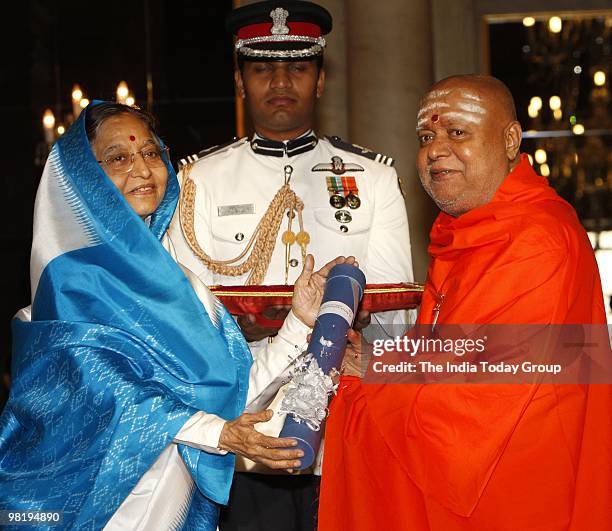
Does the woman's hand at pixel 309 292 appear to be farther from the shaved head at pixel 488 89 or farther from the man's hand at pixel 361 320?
the shaved head at pixel 488 89

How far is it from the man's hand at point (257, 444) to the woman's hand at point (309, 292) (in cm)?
49

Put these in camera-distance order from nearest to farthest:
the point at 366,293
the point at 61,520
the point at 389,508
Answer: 1. the point at 61,520
2. the point at 389,508
3. the point at 366,293

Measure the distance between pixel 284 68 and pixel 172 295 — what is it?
60.5 inches

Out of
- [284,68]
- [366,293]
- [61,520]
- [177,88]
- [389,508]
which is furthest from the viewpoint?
[177,88]

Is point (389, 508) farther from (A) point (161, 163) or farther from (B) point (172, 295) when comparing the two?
(A) point (161, 163)

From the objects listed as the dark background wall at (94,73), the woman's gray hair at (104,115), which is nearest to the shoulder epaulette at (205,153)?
the woman's gray hair at (104,115)

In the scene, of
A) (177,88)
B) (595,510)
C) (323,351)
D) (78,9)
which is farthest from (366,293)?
(78,9)

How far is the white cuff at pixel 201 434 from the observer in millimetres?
2861

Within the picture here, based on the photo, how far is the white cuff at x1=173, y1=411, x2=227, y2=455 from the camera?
2.86 metres

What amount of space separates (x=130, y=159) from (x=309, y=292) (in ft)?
2.27

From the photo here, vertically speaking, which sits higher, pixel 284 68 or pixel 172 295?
pixel 284 68

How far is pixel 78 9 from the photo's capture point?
7973mm

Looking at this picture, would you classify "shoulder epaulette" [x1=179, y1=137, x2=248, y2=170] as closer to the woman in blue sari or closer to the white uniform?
the white uniform

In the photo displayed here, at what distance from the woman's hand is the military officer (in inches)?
28.0
